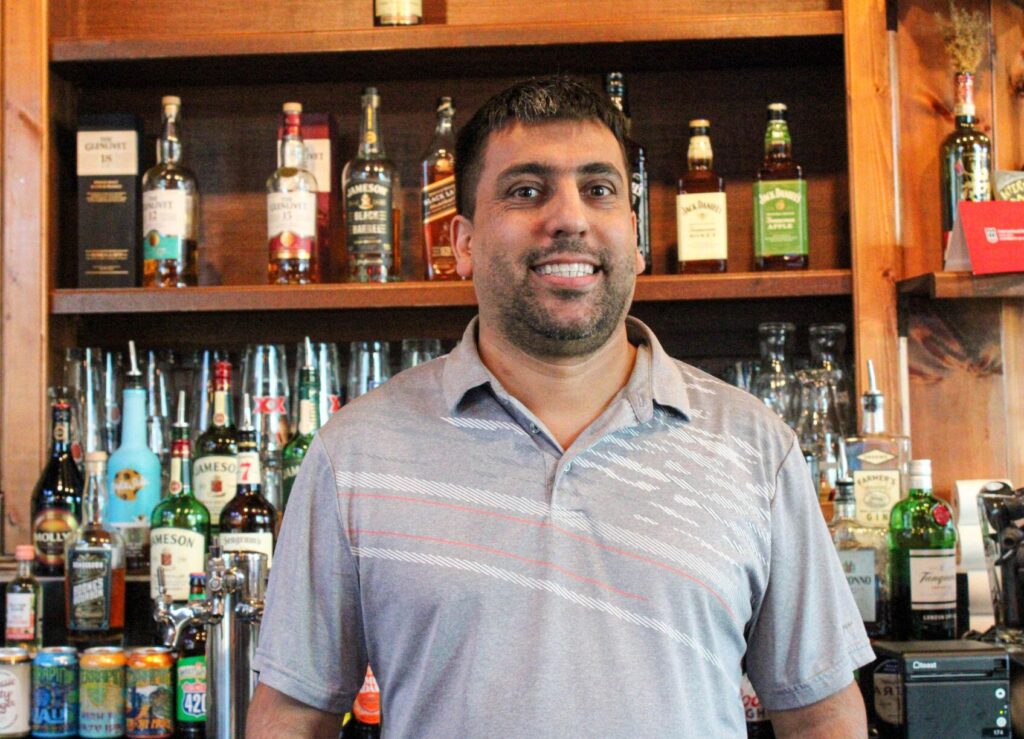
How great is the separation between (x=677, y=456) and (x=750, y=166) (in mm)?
1186

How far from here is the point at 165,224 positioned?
228cm

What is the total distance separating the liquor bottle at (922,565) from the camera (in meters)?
1.97

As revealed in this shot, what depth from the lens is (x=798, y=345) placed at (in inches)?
93.5

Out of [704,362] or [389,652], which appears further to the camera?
[704,362]

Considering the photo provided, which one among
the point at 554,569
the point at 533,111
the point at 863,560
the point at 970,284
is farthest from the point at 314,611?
the point at 970,284

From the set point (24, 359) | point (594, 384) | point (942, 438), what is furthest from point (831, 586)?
point (24, 359)

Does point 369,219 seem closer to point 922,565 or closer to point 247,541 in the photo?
point 247,541

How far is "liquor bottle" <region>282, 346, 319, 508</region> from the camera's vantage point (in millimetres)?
2186

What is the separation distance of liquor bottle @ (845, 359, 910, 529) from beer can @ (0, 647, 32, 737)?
136 centimetres

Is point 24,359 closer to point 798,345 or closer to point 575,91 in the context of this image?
point 575,91

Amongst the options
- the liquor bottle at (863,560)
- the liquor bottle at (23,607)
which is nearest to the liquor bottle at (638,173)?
the liquor bottle at (863,560)

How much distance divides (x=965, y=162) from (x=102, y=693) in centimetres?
168

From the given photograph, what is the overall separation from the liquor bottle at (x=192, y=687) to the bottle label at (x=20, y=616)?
302 millimetres

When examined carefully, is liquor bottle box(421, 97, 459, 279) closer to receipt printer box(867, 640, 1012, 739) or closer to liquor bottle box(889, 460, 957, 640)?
liquor bottle box(889, 460, 957, 640)
